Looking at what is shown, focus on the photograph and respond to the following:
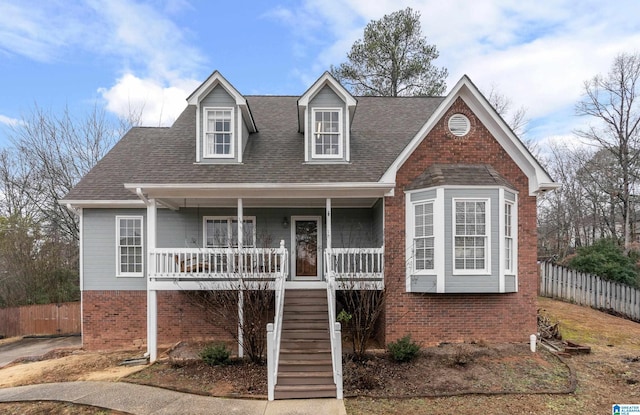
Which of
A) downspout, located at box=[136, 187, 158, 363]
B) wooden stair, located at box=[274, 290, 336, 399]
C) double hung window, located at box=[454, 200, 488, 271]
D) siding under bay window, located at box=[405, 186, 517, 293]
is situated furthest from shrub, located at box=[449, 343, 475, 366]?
downspout, located at box=[136, 187, 158, 363]

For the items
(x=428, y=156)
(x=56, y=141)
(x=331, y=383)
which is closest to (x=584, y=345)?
(x=428, y=156)

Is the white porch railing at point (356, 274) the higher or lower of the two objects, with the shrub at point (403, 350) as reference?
higher

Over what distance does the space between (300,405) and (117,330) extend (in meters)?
7.52

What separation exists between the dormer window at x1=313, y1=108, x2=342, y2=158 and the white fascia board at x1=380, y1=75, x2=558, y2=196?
7.26ft

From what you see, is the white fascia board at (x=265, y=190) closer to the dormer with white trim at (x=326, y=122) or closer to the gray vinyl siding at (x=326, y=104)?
the dormer with white trim at (x=326, y=122)

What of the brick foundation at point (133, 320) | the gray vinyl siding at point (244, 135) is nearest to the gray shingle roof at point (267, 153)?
the gray vinyl siding at point (244, 135)

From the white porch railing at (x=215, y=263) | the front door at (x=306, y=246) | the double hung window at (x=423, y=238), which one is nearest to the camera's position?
the white porch railing at (x=215, y=263)

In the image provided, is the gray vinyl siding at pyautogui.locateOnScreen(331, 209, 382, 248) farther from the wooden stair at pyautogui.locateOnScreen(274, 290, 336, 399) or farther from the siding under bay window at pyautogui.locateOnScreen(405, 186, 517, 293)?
the siding under bay window at pyautogui.locateOnScreen(405, 186, 517, 293)

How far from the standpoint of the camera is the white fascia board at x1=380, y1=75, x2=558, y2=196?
984 centimetres

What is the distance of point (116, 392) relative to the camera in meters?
7.42

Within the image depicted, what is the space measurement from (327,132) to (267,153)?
1.99m

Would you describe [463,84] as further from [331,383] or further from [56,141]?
[56,141]

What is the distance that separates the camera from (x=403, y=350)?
341 inches

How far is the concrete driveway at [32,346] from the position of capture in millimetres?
12283
